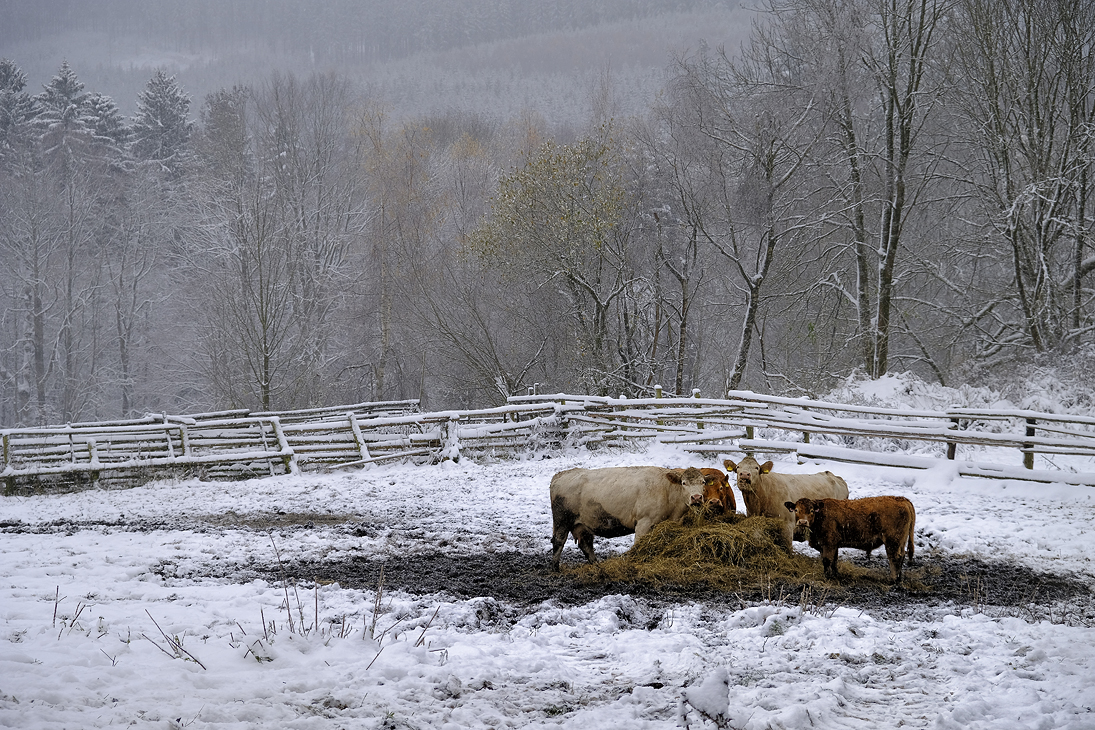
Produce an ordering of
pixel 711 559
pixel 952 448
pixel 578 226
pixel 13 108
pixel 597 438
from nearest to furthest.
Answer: pixel 711 559
pixel 952 448
pixel 597 438
pixel 13 108
pixel 578 226

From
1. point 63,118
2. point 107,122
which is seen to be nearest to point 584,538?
point 63,118

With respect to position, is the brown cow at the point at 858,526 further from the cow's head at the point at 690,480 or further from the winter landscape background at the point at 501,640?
the cow's head at the point at 690,480

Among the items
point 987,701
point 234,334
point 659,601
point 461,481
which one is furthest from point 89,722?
point 234,334

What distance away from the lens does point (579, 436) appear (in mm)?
15805

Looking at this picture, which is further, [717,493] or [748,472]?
[748,472]

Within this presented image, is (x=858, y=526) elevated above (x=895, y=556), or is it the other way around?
(x=858, y=526)

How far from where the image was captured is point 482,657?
425 centimetres

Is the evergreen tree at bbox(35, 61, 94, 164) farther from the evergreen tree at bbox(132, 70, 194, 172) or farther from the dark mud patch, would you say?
the dark mud patch

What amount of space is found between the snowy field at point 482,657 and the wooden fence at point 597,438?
13.5ft

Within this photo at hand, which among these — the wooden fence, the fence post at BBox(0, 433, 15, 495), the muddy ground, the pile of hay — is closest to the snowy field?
the muddy ground

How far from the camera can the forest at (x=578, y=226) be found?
51.2 feet

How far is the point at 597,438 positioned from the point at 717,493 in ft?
28.4

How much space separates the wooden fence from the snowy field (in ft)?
13.5

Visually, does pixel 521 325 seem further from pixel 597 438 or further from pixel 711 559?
pixel 711 559
